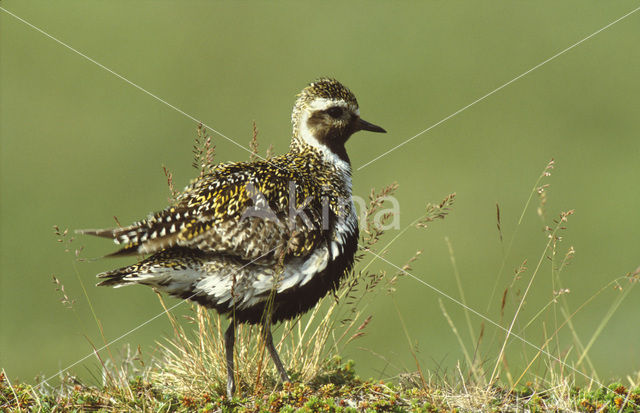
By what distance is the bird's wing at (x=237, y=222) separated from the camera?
5.25m

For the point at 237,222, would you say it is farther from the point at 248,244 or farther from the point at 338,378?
the point at 338,378

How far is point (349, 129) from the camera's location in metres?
6.79

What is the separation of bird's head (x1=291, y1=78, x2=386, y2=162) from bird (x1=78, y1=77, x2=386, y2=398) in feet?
1.94

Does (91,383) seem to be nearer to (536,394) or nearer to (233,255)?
(233,255)

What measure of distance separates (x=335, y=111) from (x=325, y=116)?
4.2 inches

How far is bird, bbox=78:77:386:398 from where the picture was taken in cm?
527

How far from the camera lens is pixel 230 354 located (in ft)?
18.8

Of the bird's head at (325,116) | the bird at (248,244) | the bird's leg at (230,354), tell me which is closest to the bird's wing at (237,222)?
the bird at (248,244)

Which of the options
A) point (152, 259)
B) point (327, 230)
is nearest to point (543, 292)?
point (327, 230)

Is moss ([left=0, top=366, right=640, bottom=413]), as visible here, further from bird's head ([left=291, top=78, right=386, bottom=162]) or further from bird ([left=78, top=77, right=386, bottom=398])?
bird's head ([left=291, top=78, right=386, bottom=162])

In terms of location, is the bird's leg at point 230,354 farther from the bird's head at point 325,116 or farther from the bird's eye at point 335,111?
the bird's eye at point 335,111

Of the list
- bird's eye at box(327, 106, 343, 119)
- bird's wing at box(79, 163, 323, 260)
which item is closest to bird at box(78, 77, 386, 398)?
bird's wing at box(79, 163, 323, 260)

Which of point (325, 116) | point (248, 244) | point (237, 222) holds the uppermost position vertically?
point (325, 116)

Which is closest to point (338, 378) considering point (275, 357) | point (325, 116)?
point (275, 357)
